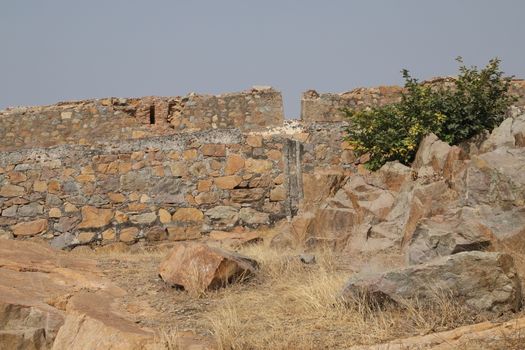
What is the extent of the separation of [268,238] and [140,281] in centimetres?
313

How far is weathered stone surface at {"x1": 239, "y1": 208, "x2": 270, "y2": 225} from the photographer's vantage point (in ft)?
34.0

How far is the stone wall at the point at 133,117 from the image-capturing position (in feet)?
52.2

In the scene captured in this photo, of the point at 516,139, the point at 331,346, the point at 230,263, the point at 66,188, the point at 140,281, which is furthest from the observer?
the point at 66,188

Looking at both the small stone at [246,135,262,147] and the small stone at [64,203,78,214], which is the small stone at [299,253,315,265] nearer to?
the small stone at [246,135,262,147]

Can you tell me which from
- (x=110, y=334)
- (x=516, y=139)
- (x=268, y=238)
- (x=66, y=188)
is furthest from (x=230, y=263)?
(x=66, y=188)

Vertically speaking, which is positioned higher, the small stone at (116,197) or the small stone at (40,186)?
the small stone at (40,186)

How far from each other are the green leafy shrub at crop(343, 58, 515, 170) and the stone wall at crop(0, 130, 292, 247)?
1.37m

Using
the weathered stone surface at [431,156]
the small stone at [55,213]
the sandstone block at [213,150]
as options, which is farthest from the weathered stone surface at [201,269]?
the small stone at [55,213]

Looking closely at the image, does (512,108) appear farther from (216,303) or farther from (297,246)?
(216,303)

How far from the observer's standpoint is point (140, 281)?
679cm

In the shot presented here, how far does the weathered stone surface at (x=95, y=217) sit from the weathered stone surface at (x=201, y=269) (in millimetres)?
4201

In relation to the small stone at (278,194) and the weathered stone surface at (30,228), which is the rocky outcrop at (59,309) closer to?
the weathered stone surface at (30,228)

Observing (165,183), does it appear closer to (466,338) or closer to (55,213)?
(55,213)

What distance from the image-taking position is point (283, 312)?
5379mm
